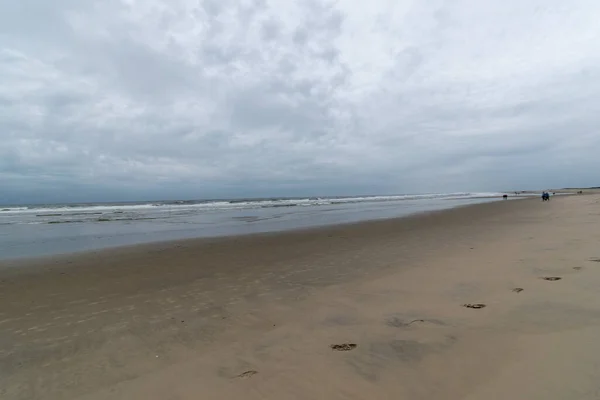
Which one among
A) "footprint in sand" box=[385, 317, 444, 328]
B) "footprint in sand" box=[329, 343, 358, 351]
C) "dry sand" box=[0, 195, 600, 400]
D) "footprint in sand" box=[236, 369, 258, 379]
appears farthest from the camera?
"footprint in sand" box=[385, 317, 444, 328]

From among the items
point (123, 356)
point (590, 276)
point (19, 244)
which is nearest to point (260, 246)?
point (123, 356)

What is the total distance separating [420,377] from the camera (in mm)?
3207

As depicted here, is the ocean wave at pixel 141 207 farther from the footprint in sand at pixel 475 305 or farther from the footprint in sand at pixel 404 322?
the footprint in sand at pixel 475 305

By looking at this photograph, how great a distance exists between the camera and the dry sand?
126 inches

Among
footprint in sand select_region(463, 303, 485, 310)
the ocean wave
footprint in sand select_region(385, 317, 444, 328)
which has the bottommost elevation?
footprint in sand select_region(385, 317, 444, 328)

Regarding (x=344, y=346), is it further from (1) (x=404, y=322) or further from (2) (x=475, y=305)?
(2) (x=475, y=305)

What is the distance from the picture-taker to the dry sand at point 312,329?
3211 millimetres

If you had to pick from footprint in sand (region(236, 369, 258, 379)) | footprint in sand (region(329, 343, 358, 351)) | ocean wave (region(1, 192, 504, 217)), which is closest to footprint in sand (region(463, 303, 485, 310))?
footprint in sand (region(329, 343, 358, 351))

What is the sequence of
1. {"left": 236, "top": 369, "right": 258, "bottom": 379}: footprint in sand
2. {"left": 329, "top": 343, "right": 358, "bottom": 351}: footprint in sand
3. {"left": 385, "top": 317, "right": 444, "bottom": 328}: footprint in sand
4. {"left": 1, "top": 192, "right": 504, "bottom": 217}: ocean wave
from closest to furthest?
{"left": 236, "top": 369, "right": 258, "bottom": 379}: footprint in sand, {"left": 329, "top": 343, "right": 358, "bottom": 351}: footprint in sand, {"left": 385, "top": 317, "right": 444, "bottom": 328}: footprint in sand, {"left": 1, "top": 192, "right": 504, "bottom": 217}: ocean wave

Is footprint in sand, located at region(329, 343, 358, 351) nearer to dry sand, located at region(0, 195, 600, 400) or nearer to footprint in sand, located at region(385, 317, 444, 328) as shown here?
dry sand, located at region(0, 195, 600, 400)

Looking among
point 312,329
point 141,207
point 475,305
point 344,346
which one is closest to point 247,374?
point 344,346

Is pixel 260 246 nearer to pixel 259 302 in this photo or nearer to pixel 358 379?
pixel 259 302

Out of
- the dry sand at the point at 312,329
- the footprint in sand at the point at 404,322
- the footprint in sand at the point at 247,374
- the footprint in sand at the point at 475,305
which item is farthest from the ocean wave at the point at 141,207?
the footprint in sand at the point at 475,305

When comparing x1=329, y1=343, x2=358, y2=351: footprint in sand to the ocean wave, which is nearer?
x1=329, y1=343, x2=358, y2=351: footprint in sand
